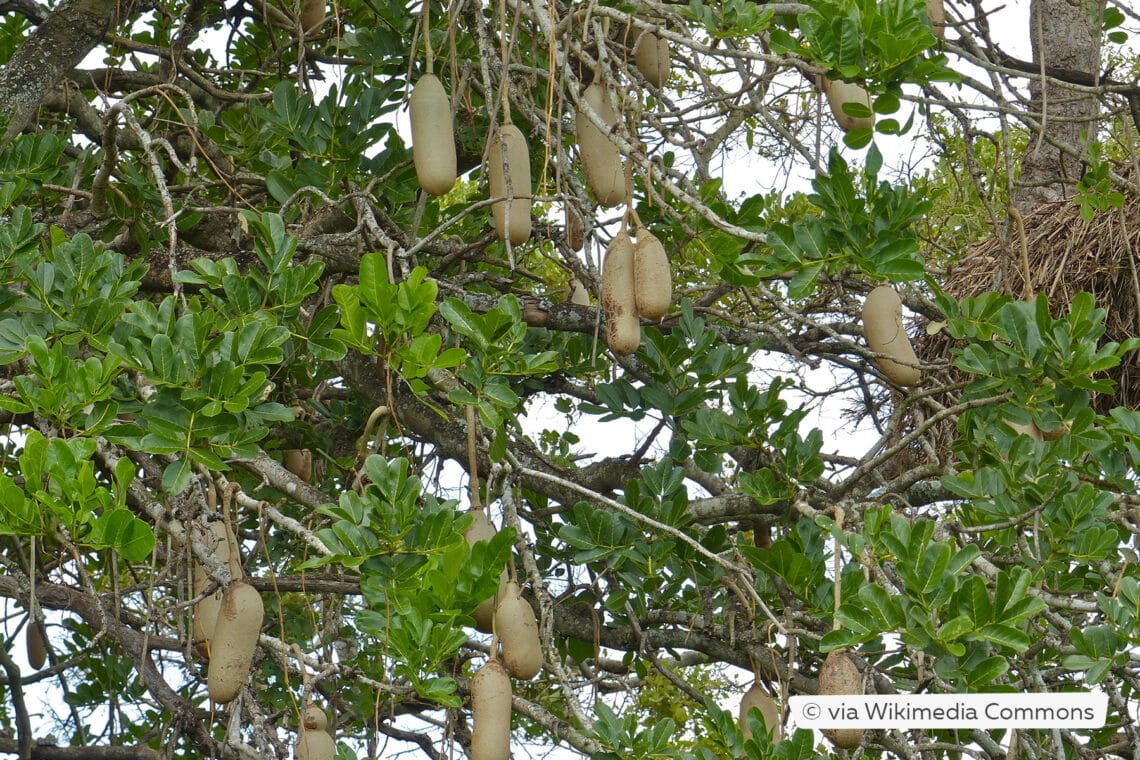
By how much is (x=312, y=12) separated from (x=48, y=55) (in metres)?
0.53

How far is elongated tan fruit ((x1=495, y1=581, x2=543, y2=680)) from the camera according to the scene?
1.45m

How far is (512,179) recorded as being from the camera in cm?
172

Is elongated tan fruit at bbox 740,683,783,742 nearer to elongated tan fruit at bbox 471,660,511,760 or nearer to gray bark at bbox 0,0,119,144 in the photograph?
elongated tan fruit at bbox 471,660,511,760

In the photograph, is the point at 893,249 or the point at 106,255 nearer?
the point at 893,249

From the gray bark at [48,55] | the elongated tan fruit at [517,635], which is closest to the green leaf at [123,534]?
the elongated tan fruit at [517,635]

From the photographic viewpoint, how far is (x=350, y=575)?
6.15 feet

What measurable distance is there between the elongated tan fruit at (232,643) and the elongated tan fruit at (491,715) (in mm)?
265

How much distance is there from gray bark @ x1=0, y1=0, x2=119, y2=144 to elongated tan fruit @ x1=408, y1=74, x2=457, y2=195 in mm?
1047

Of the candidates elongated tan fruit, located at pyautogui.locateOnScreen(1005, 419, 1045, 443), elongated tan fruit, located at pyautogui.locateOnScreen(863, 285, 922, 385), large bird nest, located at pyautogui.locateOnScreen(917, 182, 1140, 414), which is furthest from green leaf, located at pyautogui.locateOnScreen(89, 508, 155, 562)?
large bird nest, located at pyautogui.locateOnScreen(917, 182, 1140, 414)

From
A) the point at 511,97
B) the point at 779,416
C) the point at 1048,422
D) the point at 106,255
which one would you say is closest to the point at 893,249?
the point at 1048,422

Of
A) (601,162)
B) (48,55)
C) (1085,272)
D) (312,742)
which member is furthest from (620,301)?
(1085,272)

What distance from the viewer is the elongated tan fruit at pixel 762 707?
1.71m

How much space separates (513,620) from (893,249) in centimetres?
67

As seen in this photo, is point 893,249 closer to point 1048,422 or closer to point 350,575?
point 1048,422
